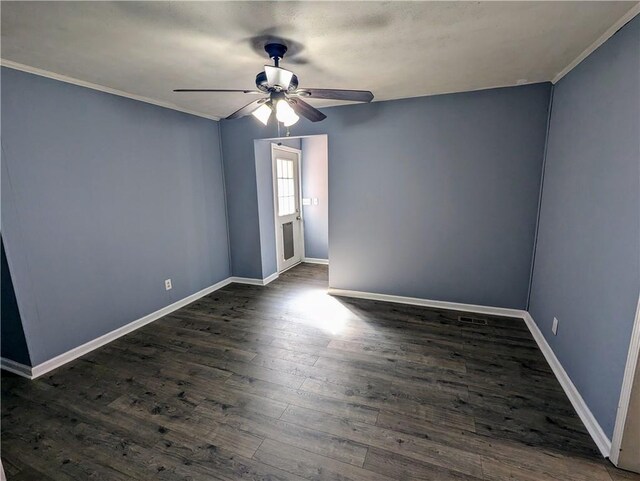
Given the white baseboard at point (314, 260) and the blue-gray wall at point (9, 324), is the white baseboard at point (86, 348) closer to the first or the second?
the blue-gray wall at point (9, 324)

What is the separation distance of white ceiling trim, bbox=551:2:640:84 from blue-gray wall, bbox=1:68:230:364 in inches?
154

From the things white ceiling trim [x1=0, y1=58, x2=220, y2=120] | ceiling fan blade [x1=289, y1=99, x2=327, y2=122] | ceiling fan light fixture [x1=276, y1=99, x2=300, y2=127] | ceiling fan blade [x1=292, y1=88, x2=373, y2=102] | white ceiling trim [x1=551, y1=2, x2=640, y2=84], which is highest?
white ceiling trim [x1=0, y1=58, x2=220, y2=120]

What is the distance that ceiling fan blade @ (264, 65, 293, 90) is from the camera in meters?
1.87

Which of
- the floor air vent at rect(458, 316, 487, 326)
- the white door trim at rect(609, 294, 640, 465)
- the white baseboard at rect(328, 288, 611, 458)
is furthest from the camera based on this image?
the floor air vent at rect(458, 316, 487, 326)

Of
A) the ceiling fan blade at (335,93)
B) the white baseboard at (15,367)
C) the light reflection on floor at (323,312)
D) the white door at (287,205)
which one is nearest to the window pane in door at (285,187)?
the white door at (287,205)

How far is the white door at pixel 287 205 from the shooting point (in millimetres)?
4883

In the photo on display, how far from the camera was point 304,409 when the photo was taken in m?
2.08

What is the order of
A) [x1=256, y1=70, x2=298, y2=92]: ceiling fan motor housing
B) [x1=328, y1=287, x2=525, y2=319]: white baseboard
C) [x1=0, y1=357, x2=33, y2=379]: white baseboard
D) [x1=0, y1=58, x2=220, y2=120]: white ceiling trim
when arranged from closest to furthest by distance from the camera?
[x1=256, y1=70, x2=298, y2=92]: ceiling fan motor housing, [x1=0, y1=58, x2=220, y2=120]: white ceiling trim, [x1=0, y1=357, x2=33, y2=379]: white baseboard, [x1=328, y1=287, x2=525, y2=319]: white baseboard

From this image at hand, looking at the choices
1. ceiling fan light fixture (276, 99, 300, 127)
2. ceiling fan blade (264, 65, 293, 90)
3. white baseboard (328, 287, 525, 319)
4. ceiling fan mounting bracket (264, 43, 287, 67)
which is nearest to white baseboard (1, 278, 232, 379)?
white baseboard (328, 287, 525, 319)

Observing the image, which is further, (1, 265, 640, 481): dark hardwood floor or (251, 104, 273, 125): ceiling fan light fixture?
(251, 104, 273, 125): ceiling fan light fixture

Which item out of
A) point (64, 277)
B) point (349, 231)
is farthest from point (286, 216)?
point (64, 277)

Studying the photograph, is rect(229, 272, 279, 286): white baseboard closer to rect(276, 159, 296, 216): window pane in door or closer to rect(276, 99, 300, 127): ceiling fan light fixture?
rect(276, 159, 296, 216): window pane in door

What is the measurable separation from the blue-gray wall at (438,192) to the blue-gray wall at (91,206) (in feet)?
A: 4.57

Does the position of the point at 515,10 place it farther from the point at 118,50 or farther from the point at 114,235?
the point at 114,235
